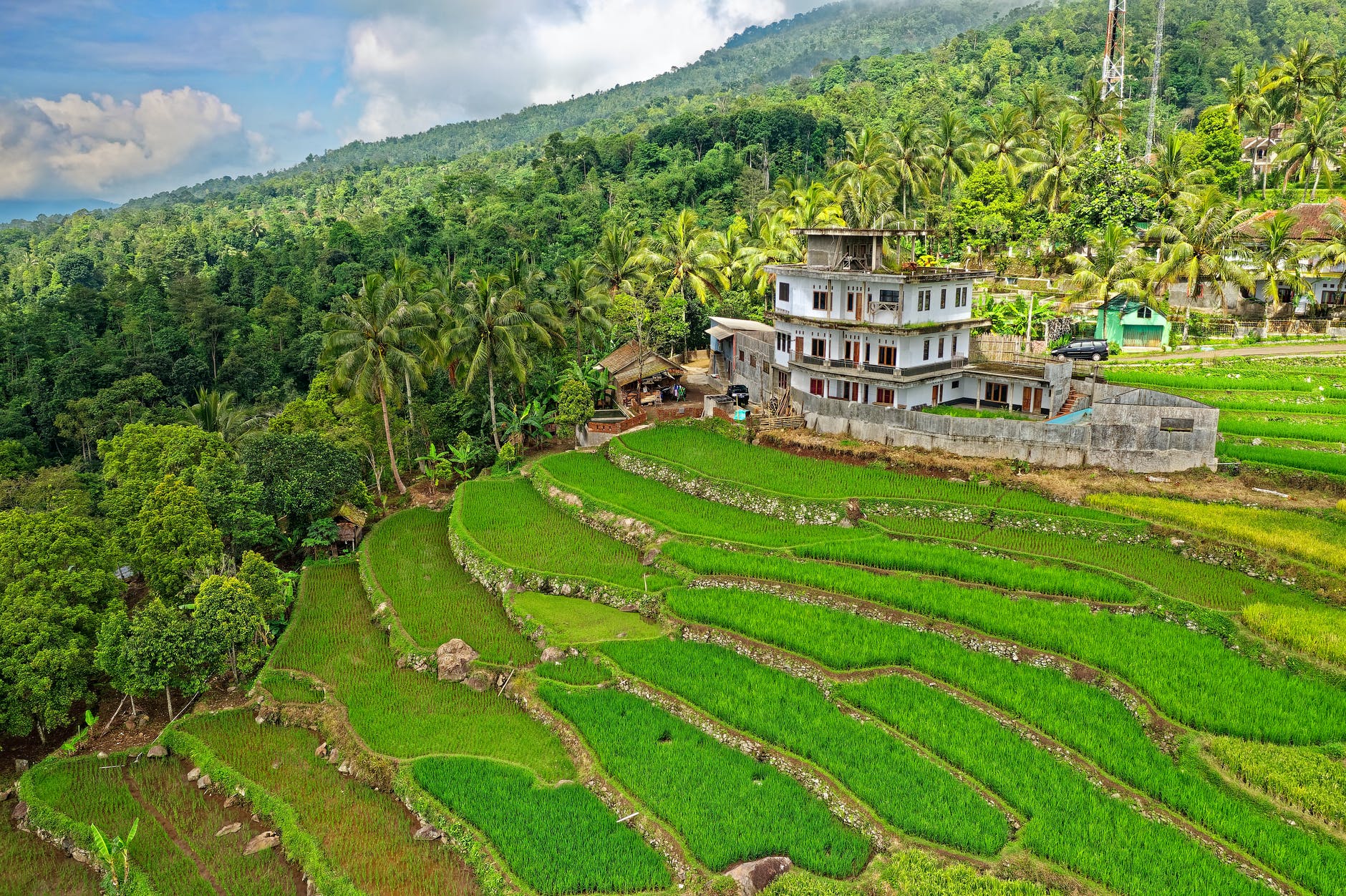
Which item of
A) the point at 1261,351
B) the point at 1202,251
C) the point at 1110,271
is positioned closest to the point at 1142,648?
the point at 1110,271

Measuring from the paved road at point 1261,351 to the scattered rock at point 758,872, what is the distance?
3793 cm

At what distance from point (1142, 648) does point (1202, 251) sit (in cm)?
3575

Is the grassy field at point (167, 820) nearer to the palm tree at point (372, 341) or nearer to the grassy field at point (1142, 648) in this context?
the grassy field at point (1142, 648)

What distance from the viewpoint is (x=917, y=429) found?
3619 centimetres

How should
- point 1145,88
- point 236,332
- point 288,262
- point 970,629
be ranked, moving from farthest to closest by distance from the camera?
point 1145,88, point 288,262, point 236,332, point 970,629

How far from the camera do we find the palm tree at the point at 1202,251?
47.9 meters

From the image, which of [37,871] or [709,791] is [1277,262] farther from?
[37,871]

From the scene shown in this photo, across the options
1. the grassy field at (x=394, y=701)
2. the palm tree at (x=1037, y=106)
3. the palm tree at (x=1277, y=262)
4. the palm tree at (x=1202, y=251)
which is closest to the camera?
the grassy field at (x=394, y=701)

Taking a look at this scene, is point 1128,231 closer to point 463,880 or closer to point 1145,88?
point 463,880

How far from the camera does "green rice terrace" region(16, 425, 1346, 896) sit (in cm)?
1788

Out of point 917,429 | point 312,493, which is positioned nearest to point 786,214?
point 917,429

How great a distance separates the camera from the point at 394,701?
25.2 m

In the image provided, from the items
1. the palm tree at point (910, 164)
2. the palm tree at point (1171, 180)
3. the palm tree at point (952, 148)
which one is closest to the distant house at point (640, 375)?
the palm tree at point (910, 164)

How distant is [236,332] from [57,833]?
56.3 m
